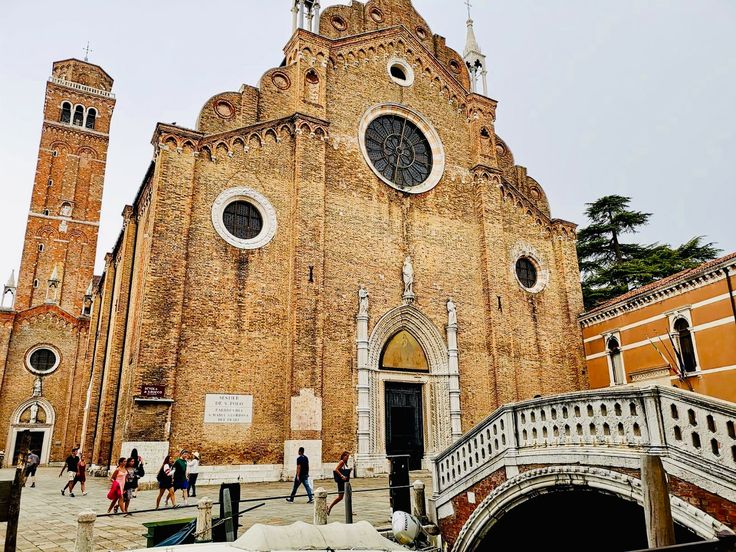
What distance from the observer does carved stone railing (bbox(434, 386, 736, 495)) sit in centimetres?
556

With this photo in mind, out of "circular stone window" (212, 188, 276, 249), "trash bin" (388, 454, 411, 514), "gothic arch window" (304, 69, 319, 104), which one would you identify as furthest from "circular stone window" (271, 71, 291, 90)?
"trash bin" (388, 454, 411, 514)

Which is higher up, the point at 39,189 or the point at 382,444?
the point at 39,189

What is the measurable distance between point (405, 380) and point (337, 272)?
158 inches

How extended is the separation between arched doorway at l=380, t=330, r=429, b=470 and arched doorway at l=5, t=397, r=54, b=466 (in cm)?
2104

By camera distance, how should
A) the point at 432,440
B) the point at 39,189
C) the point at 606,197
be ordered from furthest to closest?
the point at 39,189 < the point at 606,197 < the point at 432,440

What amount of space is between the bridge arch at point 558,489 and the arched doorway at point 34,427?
1057 inches

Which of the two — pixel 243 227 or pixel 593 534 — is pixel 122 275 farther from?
pixel 593 534

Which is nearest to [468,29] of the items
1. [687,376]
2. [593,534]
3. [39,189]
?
[687,376]

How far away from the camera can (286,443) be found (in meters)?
14.7

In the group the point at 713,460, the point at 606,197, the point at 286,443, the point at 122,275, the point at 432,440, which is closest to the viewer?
the point at 713,460

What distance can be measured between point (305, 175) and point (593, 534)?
39.3 feet

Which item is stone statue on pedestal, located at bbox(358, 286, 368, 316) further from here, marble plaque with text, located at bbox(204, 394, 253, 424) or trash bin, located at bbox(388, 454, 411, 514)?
trash bin, located at bbox(388, 454, 411, 514)

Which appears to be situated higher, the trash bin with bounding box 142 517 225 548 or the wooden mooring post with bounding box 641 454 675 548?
the wooden mooring post with bounding box 641 454 675 548

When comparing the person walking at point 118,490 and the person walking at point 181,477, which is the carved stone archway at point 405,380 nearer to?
the person walking at point 181,477
